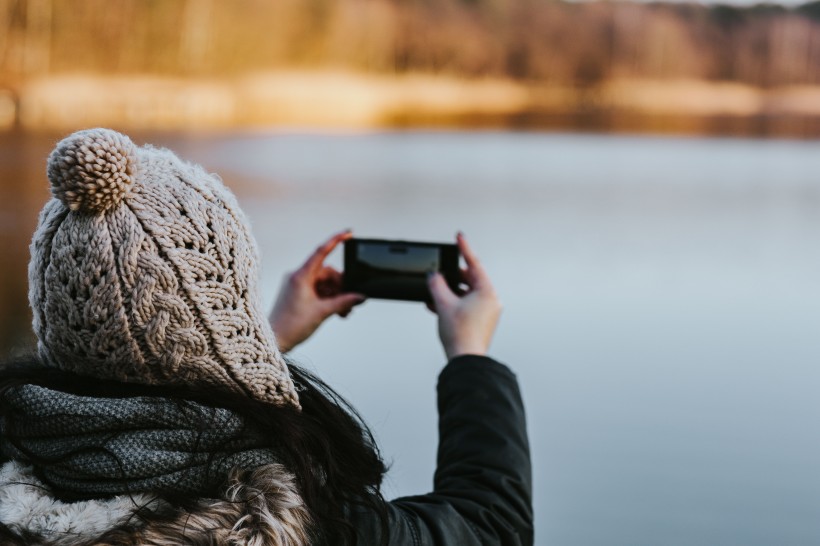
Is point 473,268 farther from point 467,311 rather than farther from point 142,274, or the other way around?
point 142,274

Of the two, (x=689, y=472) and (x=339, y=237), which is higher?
(x=339, y=237)

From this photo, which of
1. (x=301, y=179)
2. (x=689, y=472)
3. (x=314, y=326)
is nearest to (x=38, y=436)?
(x=314, y=326)

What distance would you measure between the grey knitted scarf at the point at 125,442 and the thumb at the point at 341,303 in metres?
0.34

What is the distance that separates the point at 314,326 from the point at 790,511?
4.07ft

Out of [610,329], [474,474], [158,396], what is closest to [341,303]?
[474,474]

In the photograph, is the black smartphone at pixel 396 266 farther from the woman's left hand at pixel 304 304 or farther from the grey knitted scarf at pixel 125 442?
the grey knitted scarf at pixel 125 442

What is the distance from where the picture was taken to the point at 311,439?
592 mm

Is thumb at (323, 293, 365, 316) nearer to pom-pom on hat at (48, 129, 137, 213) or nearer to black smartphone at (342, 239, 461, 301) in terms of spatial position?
black smartphone at (342, 239, 461, 301)

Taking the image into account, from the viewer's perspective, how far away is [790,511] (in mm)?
1847

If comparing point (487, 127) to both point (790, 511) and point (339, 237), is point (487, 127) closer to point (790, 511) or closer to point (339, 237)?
point (790, 511)

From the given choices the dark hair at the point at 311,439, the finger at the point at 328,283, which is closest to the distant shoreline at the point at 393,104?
the finger at the point at 328,283

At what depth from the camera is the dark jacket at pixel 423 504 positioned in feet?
1.73

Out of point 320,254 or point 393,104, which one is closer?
point 320,254

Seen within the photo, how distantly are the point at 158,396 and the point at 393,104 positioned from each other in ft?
27.8
